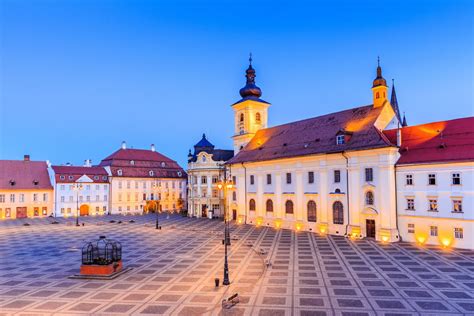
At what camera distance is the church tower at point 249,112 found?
6034 centimetres

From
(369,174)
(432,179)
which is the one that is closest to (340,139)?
(369,174)

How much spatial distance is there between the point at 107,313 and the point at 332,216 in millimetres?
30072

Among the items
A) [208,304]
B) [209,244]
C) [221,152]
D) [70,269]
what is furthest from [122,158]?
[208,304]

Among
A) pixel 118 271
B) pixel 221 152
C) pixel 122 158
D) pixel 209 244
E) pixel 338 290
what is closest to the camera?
pixel 338 290

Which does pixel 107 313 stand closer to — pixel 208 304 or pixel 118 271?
pixel 208 304

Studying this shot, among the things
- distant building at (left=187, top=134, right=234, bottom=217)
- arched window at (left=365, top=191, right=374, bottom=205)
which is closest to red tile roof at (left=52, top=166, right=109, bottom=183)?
distant building at (left=187, top=134, right=234, bottom=217)

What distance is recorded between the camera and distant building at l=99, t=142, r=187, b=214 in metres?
72.9

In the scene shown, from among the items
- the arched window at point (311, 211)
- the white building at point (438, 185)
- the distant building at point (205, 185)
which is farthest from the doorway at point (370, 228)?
the distant building at point (205, 185)

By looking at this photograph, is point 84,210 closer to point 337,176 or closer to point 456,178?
point 337,176

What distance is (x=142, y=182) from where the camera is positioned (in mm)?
75812

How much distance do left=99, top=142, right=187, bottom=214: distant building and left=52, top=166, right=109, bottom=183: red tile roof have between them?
4.79 feet

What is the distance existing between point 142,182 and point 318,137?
46185 mm

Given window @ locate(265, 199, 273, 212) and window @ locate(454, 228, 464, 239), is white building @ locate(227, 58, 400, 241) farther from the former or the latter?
window @ locate(454, 228, 464, 239)

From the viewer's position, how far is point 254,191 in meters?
52.2
